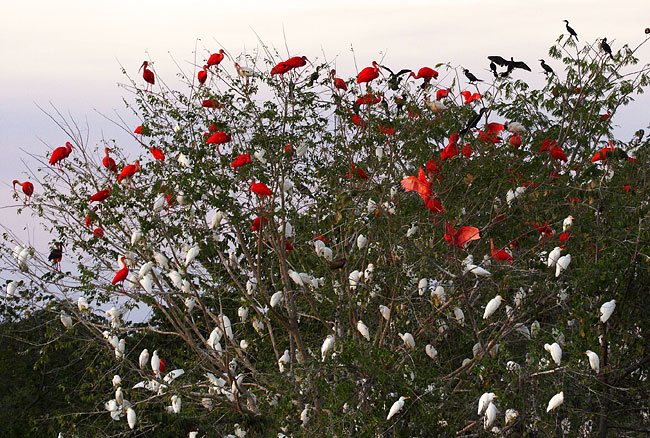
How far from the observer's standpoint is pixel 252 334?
284 inches

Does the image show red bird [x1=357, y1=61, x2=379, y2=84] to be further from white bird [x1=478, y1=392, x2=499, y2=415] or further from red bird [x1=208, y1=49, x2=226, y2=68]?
white bird [x1=478, y1=392, x2=499, y2=415]

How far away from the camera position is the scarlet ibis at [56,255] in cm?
617

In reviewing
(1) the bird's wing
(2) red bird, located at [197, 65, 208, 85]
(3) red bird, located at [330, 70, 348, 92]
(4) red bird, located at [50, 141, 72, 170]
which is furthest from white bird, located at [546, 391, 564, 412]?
(4) red bird, located at [50, 141, 72, 170]

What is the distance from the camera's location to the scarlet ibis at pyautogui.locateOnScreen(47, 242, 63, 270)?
20.2 ft

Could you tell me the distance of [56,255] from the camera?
618 cm

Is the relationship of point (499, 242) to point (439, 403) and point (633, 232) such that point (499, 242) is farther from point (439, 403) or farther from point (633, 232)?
point (439, 403)

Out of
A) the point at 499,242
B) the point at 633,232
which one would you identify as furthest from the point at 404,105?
the point at 633,232

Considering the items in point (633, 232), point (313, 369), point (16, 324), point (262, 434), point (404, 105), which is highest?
point (404, 105)

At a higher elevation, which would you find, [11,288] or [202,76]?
[202,76]

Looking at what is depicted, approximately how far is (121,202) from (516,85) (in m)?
4.35

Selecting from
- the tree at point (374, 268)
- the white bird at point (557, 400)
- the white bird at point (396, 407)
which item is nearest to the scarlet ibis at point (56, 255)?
the tree at point (374, 268)

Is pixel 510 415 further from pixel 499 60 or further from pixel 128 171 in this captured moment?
pixel 128 171

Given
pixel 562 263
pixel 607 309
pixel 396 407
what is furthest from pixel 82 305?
pixel 607 309

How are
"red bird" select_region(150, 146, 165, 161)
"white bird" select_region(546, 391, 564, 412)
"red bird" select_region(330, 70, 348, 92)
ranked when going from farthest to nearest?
1. "red bird" select_region(330, 70, 348, 92)
2. "red bird" select_region(150, 146, 165, 161)
3. "white bird" select_region(546, 391, 564, 412)
